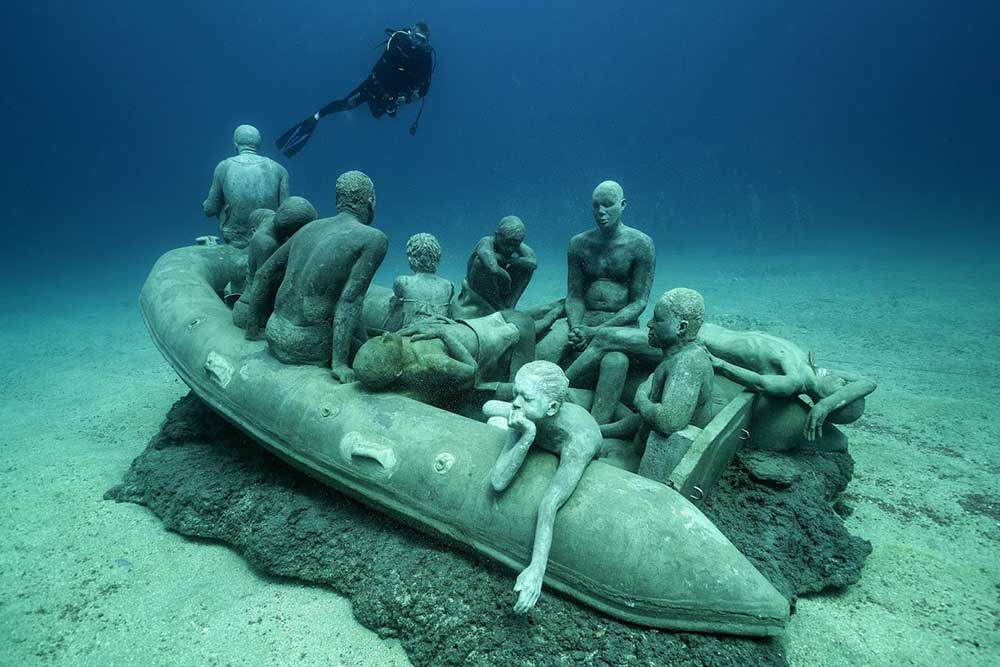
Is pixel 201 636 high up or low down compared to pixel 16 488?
up

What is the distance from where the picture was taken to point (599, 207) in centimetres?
441

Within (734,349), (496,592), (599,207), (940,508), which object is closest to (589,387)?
(734,349)

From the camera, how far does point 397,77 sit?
10891 mm

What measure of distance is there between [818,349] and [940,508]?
4973mm

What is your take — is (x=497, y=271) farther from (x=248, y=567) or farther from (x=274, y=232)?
(x=248, y=567)

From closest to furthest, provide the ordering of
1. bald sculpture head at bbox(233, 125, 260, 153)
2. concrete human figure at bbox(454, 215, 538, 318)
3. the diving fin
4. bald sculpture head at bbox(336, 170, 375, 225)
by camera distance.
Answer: bald sculpture head at bbox(336, 170, 375, 225), concrete human figure at bbox(454, 215, 538, 318), bald sculpture head at bbox(233, 125, 260, 153), the diving fin

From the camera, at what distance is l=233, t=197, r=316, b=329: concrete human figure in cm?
420

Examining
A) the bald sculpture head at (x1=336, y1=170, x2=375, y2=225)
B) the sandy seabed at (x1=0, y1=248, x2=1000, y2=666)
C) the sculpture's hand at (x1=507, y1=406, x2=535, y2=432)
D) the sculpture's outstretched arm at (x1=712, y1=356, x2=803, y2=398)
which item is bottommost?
the sandy seabed at (x1=0, y1=248, x2=1000, y2=666)

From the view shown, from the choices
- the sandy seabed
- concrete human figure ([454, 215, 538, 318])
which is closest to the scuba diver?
the sandy seabed

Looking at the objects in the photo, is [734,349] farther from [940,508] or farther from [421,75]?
[421,75]

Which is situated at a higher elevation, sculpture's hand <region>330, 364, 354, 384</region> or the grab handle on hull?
sculpture's hand <region>330, 364, 354, 384</region>

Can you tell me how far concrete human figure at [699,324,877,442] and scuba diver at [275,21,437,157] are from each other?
8960 mm

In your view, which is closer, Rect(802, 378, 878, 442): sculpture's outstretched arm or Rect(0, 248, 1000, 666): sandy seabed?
Rect(0, 248, 1000, 666): sandy seabed

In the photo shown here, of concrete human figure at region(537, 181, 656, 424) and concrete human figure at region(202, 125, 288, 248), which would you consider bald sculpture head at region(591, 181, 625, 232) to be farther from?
concrete human figure at region(202, 125, 288, 248)
